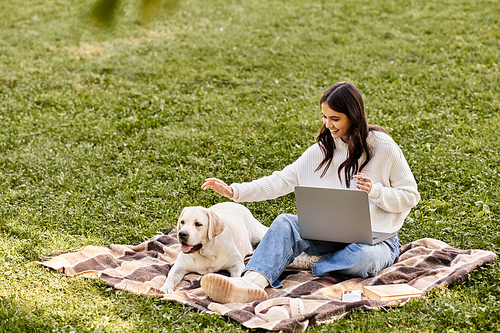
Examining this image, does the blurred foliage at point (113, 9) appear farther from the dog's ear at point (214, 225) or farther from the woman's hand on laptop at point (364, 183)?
the dog's ear at point (214, 225)

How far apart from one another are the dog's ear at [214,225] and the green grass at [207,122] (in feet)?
2.17

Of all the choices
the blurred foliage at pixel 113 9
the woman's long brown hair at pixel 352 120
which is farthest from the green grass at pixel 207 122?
the woman's long brown hair at pixel 352 120

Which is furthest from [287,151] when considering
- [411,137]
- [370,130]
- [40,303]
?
[40,303]

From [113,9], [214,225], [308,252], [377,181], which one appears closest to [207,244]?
[214,225]

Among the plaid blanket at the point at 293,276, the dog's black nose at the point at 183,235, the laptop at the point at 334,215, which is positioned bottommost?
the plaid blanket at the point at 293,276

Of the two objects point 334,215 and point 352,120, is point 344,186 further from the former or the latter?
point 352,120

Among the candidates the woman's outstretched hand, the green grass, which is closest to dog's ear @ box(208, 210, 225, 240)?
the woman's outstretched hand

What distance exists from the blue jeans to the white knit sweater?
26 cm

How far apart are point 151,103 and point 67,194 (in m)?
3.30

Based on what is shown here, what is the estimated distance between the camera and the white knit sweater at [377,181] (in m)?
3.92

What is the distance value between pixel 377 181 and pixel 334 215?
535 mm

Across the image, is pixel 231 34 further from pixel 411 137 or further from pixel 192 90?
pixel 411 137

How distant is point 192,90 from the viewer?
9.68 m

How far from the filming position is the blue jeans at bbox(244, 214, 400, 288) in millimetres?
3826
